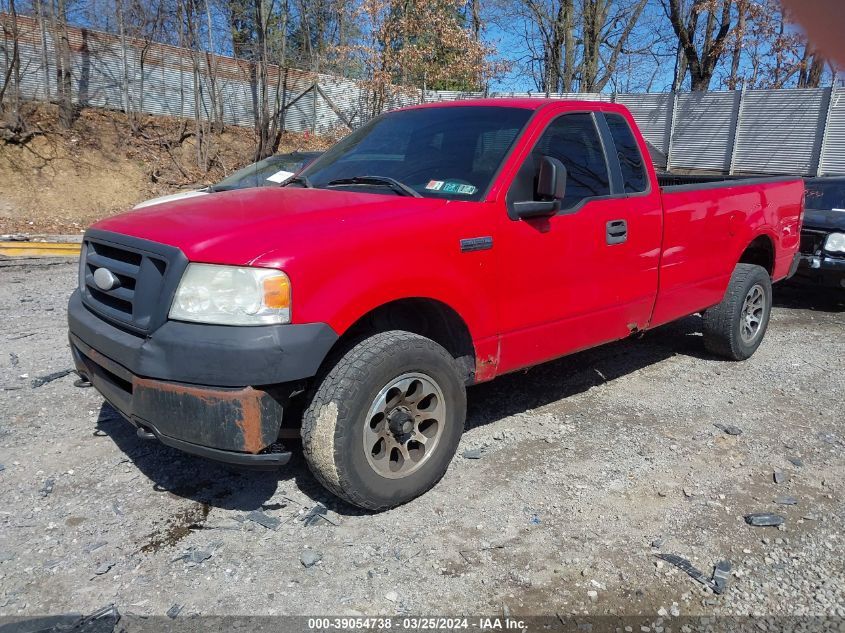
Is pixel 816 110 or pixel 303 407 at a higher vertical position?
pixel 816 110

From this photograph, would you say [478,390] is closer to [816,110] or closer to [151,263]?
[151,263]

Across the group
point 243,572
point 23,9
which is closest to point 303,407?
point 243,572

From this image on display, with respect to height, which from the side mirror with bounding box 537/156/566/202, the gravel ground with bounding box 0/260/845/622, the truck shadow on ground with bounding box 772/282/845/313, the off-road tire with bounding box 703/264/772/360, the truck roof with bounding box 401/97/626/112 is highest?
the truck roof with bounding box 401/97/626/112

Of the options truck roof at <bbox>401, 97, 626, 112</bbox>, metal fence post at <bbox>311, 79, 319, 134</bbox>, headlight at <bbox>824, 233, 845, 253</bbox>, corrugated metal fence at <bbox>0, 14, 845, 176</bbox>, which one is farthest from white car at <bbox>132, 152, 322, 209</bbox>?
metal fence post at <bbox>311, 79, 319, 134</bbox>

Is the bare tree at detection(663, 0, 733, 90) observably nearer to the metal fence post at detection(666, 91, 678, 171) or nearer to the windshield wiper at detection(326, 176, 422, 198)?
the metal fence post at detection(666, 91, 678, 171)

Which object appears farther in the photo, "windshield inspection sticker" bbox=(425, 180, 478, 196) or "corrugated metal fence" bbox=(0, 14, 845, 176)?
"corrugated metal fence" bbox=(0, 14, 845, 176)

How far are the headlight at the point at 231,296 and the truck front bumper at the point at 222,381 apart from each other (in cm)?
4

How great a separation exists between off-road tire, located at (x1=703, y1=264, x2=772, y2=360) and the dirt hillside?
478 inches

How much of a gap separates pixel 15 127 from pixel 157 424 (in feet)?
51.1

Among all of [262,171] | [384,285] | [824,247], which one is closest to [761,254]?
[824,247]

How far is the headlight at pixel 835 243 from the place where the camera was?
289 inches

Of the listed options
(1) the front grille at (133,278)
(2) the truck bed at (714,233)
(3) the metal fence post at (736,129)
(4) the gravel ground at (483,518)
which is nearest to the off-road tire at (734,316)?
(2) the truck bed at (714,233)

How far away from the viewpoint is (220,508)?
318cm

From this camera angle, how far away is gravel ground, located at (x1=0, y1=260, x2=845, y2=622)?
2.59 metres
